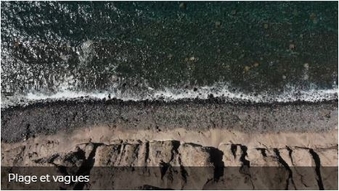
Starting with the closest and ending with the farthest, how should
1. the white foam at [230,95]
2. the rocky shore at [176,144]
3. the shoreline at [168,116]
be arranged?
1. the rocky shore at [176,144]
2. the shoreline at [168,116]
3. the white foam at [230,95]

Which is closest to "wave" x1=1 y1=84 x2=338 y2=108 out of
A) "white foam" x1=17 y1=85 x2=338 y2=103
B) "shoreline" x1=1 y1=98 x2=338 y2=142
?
"white foam" x1=17 y1=85 x2=338 y2=103

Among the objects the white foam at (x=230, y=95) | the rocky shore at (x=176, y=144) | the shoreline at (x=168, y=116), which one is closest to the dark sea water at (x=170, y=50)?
the white foam at (x=230, y=95)

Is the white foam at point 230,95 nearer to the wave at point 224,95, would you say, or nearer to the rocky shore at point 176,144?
the wave at point 224,95

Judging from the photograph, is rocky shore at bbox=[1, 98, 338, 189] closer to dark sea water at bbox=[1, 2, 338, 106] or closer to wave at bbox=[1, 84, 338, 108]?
wave at bbox=[1, 84, 338, 108]

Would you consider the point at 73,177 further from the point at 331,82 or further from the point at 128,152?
the point at 331,82

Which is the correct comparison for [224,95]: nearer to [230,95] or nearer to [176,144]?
[230,95]

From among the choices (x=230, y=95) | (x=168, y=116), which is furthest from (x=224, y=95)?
(x=168, y=116)

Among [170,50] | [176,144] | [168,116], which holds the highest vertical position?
[170,50]

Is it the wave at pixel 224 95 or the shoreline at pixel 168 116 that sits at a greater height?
the wave at pixel 224 95
